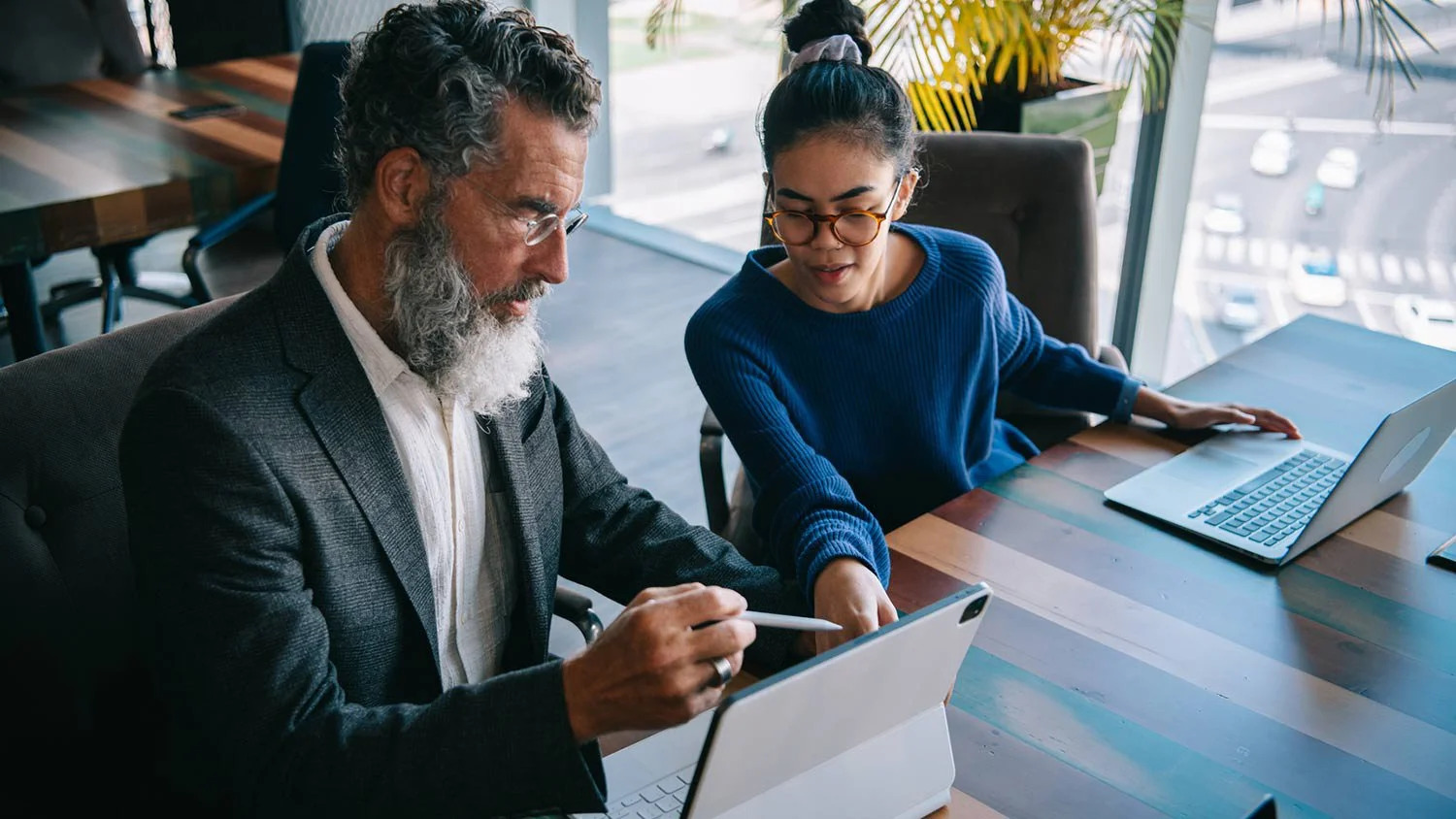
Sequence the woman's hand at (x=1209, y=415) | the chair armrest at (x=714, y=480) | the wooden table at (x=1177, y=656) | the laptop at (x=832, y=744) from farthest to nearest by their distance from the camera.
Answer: the chair armrest at (x=714, y=480) → the woman's hand at (x=1209, y=415) → the wooden table at (x=1177, y=656) → the laptop at (x=832, y=744)

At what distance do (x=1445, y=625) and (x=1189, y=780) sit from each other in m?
0.45

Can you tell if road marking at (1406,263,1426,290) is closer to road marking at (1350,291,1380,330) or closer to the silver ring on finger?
road marking at (1350,291,1380,330)

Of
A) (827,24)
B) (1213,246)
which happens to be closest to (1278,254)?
(1213,246)

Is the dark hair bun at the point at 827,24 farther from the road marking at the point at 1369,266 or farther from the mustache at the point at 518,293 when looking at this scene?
the road marking at the point at 1369,266

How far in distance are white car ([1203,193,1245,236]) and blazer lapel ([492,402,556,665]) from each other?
2.56 m

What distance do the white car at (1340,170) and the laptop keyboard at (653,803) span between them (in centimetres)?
275

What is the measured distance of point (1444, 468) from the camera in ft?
5.58

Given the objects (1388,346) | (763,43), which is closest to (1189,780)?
(1388,346)

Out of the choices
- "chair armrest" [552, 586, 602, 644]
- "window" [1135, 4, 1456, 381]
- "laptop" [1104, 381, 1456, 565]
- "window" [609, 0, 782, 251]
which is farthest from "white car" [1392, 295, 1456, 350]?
"chair armrest" [552, 586, 602, 644]

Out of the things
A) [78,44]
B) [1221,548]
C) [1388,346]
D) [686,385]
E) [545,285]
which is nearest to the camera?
[545,285]

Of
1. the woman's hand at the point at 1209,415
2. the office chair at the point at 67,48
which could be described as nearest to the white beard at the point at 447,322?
the woman's hand at the point at 1209,415

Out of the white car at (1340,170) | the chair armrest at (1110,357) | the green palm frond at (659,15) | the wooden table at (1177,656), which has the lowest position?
the wooden table at (1177,656)

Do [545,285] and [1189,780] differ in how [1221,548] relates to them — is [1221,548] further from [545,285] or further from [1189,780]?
[545,285]

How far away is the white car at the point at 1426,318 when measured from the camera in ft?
10.2
